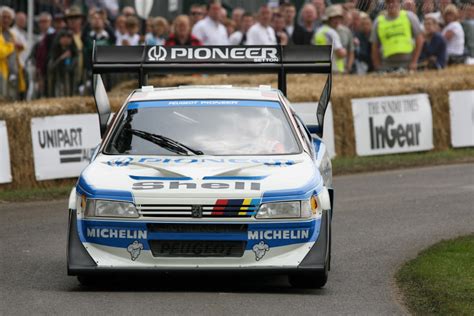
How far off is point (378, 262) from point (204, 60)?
2.66m

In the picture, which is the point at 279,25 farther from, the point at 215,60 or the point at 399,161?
the point at 215,60

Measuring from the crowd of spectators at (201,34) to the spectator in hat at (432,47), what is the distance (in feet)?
0.08

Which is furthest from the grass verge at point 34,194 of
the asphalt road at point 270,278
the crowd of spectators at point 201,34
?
the crowd of spectators at point 201,34

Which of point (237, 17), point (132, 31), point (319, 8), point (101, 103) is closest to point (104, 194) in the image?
point (101, 103)

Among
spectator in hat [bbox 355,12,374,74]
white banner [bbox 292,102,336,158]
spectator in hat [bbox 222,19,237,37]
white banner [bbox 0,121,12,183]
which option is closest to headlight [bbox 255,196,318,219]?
white banner [bbox 0,121,12,183]

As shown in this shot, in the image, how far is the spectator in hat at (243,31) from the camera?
24.8 meters

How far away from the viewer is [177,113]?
10875mm

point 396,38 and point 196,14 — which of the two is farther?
point 196,14

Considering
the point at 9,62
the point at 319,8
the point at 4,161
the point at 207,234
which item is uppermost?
the point at 207,234

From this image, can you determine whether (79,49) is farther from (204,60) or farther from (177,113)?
(177,113)

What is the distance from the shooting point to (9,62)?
77.7 feet

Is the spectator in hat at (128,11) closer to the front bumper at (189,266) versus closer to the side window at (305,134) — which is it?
the side window at (305,134)

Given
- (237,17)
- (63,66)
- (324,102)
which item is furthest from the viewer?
(237,17)

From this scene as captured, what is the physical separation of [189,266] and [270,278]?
1.30m
